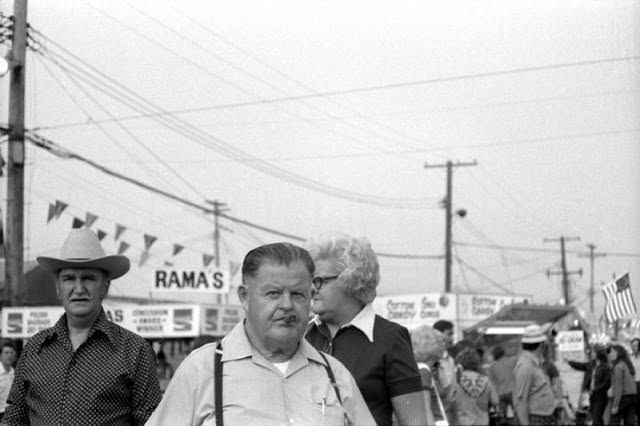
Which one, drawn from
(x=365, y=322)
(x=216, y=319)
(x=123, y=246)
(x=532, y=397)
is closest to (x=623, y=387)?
(x=532, y=397)

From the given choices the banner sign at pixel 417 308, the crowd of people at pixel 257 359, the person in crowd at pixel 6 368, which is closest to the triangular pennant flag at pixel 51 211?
the banner sign at pixel 417 308

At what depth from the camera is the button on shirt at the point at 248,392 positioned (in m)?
3.20

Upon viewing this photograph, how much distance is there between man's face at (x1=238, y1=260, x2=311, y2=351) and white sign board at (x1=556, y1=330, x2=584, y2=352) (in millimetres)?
23630

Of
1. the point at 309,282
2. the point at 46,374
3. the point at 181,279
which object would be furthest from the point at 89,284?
the point at 181,279

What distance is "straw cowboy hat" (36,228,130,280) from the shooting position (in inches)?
197

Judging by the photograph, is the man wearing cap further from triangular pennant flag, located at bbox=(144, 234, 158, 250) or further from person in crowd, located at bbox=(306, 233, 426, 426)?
triangular pennant flag, located at bbox=(144, 234, 158, 250)

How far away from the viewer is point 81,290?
495 cm

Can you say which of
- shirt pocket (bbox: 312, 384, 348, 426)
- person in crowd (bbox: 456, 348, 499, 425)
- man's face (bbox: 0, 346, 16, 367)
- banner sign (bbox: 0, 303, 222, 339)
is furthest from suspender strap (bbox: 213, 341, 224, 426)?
banner sign (bbox: 0, 303, 222, 339)

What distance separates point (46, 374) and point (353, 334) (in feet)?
4.24

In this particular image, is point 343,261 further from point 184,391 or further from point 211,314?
point 211,314

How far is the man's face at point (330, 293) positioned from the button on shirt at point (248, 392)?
139cm

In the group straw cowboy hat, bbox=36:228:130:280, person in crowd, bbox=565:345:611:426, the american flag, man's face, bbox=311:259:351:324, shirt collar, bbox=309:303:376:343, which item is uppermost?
straw cowboy hat, bbox=36:228:130:280

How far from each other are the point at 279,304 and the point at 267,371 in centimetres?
19

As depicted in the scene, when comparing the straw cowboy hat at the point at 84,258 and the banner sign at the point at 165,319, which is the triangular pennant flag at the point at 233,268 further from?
the straw cowboy hat at the point at 84,258
